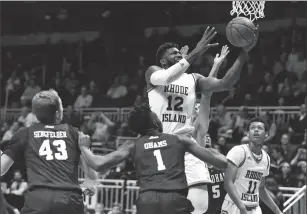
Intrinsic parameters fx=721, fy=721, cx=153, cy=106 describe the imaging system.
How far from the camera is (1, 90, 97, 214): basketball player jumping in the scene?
6488 millimetres

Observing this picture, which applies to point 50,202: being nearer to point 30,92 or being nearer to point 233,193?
point 233,193

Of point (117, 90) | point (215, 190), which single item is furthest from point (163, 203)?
point (117, 90)

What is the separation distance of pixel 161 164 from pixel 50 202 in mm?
1114

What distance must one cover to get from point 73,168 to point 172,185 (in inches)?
41.9

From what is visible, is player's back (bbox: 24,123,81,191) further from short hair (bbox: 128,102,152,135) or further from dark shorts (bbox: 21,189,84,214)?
short hair (bbox: 128,102,152,135)

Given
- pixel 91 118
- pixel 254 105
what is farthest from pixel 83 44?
pixel 254 105

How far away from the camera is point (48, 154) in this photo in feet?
21.5

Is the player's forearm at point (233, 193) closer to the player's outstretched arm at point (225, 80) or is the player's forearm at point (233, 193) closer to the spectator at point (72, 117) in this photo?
the player's outstretched arm at point (225, 80)

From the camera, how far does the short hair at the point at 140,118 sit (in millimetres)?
6207

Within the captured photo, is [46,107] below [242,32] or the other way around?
below

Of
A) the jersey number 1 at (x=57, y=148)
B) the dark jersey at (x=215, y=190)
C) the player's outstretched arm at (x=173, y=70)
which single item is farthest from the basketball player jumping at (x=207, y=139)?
the jersey number 1 at (x=57, y=148)

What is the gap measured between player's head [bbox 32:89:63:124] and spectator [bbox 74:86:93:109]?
12686mm

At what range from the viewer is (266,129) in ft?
30.3

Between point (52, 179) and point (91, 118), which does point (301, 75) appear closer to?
point (91, 118)
